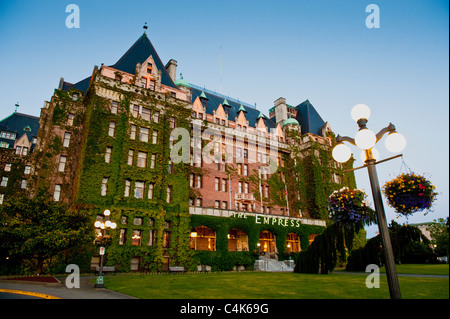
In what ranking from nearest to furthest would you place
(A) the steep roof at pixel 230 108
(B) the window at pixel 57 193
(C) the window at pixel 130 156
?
1. (B) the window at pixel 57 193
2. (C) the window at pixel 130 156
3. (A) the steep roof at pixel 230 108

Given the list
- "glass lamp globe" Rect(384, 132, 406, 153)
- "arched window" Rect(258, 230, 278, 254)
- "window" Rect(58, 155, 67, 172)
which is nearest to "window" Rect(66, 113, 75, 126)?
"window" Rect(58, 155, 67, 172)

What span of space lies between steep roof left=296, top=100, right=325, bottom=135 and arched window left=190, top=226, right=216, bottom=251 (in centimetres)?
2959

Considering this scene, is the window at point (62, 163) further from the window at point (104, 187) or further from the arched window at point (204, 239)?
the arched window at point (204, 239)

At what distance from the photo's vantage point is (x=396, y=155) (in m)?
6.46

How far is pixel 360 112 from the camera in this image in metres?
6.75

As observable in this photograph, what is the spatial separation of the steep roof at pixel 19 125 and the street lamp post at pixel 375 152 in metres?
57.5

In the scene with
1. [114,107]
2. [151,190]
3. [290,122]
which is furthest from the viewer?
[290,122]

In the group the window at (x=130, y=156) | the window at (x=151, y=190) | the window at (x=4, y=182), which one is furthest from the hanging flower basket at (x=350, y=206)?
the window at (x=4, y=182)

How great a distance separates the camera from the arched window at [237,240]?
130 ft

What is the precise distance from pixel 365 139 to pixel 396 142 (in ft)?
2.32

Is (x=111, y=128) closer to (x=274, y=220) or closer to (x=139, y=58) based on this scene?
(x=139, y=58)

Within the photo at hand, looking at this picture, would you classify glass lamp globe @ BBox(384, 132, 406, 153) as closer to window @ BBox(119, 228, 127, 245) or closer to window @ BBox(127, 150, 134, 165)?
window @ BBox(119, 228, 127, 245)

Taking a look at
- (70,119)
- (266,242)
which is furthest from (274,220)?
(70,119)

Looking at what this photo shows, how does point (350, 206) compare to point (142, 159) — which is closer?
point (350, 206)
